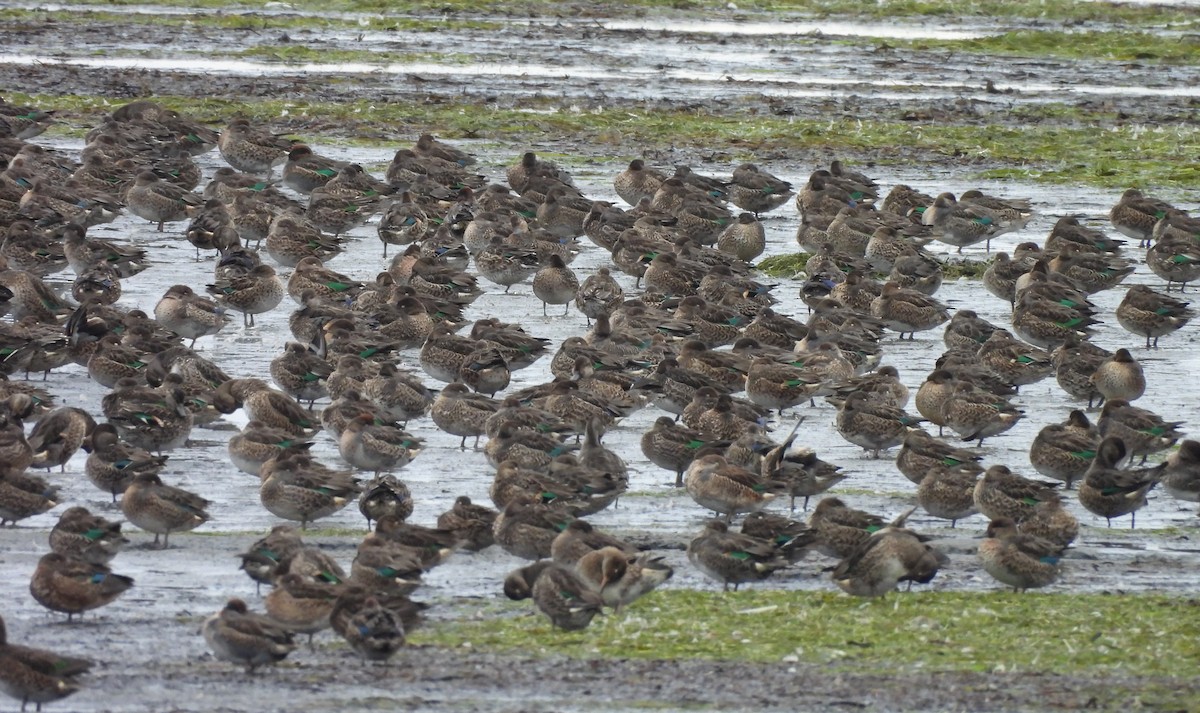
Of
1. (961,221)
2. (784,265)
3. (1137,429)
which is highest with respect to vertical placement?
(1137,429)

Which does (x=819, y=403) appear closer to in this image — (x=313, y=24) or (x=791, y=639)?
(x=791, y=639)

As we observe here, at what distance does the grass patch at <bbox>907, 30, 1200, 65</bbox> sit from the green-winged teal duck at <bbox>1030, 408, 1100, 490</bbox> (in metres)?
26.2

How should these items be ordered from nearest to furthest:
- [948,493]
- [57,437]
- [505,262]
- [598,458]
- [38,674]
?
1. [38,674]
2. [948,493]
3. [598,458]
4. [57,437]
5. [505,262]

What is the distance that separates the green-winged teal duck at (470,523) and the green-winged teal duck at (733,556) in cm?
157

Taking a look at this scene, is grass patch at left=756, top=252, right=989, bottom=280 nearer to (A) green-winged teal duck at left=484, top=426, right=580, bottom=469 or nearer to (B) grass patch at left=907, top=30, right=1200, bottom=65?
(A) green-winged teal duck at left=484, top=426, right=580, bottom=469

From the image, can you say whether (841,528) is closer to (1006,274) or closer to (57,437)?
(57,437)

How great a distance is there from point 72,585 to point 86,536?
0.95 meters

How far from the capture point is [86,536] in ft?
39.4

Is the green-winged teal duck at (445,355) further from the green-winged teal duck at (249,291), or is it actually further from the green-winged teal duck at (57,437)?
the green-winged teal duck at (57,437)

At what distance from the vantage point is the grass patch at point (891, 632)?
10.7m

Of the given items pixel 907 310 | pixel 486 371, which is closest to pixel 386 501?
pixel 486 371

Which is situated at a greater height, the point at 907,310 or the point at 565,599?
the point at 565,599

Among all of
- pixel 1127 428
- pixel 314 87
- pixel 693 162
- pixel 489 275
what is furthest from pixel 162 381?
pixel 314 87

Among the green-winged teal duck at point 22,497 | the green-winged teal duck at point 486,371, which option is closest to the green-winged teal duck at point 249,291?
the green-winged teal duck at point 486,371
